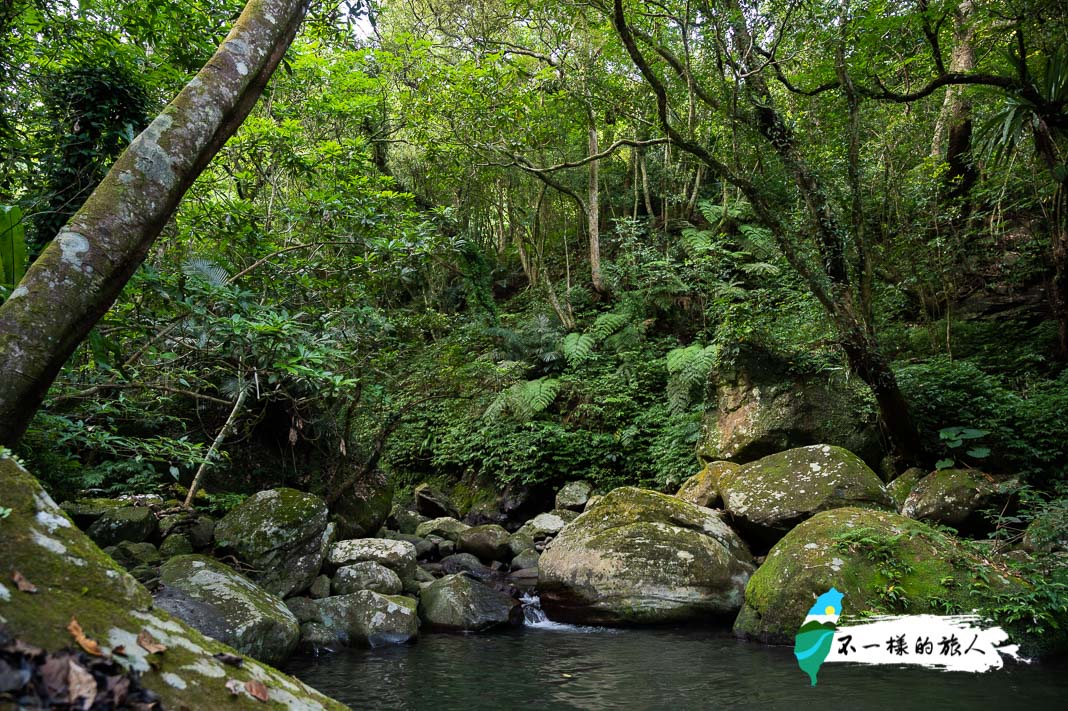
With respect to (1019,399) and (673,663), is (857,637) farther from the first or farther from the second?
(1019,399)

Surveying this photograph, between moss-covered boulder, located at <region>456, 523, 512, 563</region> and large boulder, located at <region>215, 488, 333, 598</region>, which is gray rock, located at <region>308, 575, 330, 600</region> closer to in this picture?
large boulder, located at <region>215, 488, 333, 598</region>

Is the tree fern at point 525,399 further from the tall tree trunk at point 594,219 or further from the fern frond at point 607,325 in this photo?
the tall tree trunk at point 594,219

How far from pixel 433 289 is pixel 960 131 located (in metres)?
11.5

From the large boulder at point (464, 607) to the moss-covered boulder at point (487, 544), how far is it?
217cm

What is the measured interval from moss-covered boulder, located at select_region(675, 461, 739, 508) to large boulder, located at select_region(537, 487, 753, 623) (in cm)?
66

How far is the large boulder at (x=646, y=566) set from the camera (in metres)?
6.37

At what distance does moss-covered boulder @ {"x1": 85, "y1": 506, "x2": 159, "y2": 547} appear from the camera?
595 centimetres

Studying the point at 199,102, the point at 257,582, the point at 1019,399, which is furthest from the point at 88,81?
the point at 1019,399

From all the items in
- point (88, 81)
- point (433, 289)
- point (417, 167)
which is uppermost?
point (417, 167)

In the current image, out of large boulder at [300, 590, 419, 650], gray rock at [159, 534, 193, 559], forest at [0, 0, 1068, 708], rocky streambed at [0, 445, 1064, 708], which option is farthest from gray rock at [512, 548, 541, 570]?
gray rock at [159, 534, 193, 559]

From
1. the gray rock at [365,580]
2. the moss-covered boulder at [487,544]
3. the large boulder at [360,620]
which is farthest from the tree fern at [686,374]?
the large boulder at [360,620]

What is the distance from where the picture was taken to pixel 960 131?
425 inches

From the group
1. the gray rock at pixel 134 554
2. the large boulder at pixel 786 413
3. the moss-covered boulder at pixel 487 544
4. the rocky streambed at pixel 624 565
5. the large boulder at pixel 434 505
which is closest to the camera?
the rocky streambed at pixel 624 565

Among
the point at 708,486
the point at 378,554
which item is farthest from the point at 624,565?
the point at 378,554
